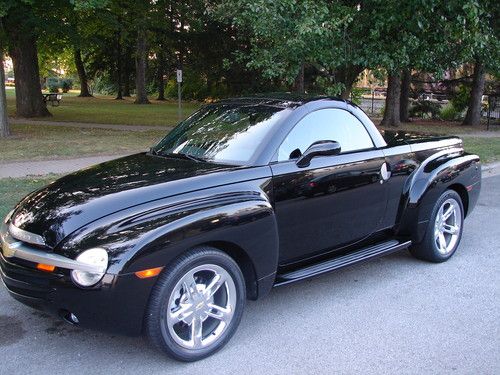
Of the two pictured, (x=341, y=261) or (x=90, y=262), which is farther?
(x=341, y=261)

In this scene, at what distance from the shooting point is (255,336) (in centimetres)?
394

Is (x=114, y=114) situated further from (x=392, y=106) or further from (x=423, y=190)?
(x=423, y=190)

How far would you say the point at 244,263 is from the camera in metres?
3.85

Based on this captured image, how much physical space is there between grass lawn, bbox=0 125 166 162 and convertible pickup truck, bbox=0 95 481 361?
778 centimetres

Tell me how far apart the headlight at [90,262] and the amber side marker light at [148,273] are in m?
0.19

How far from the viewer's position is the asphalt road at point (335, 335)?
3504mm

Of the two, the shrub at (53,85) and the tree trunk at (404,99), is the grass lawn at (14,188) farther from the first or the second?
the shrub at (53,85)

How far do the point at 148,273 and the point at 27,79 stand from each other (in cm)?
2098

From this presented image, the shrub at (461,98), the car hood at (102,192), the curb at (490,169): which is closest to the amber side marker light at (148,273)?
the car hood at (102,192)

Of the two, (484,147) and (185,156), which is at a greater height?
(185,156)

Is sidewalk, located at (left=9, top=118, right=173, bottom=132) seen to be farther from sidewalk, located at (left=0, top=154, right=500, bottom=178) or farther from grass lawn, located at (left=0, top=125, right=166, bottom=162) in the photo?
sidewalk, located at (left=0, top=154, right=500, bottom=178)

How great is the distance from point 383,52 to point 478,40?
1.70 meters

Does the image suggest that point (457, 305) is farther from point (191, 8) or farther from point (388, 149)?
point (191, 8)

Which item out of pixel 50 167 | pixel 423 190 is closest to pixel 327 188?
pixel 423 190
